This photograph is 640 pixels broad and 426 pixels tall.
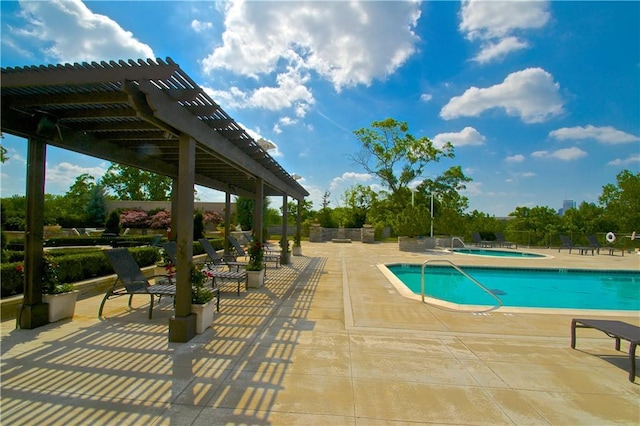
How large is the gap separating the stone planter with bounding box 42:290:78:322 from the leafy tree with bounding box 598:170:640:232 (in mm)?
31042

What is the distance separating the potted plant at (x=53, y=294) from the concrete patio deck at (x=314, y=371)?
26 cm

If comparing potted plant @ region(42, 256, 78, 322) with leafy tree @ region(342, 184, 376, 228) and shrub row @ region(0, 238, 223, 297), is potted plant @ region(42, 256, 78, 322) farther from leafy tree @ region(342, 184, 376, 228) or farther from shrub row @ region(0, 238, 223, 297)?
leafy tree @ region(342, 184, 376, 228)

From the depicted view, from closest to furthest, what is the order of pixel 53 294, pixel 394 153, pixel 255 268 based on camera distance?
pixel 53 294
pixel 255 268
pixel 394 153

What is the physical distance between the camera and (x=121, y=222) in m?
21.8

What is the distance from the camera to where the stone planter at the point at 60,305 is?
450 centimetres

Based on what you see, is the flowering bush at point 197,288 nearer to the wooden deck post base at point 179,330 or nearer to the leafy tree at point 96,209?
the wooden deck post base at point 179,330

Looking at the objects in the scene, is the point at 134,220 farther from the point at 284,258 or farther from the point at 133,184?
the point at 133,184

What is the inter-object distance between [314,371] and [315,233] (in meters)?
20.4

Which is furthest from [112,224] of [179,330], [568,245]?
[568,245]

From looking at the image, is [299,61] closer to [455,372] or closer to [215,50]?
[215,50]

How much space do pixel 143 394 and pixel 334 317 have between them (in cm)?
296

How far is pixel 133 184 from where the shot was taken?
141 feet

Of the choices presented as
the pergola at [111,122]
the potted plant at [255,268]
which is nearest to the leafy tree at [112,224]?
the pergola at [111,122]

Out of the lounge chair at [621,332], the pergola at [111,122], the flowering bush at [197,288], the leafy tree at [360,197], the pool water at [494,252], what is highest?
the leafy tree at [360,197]
